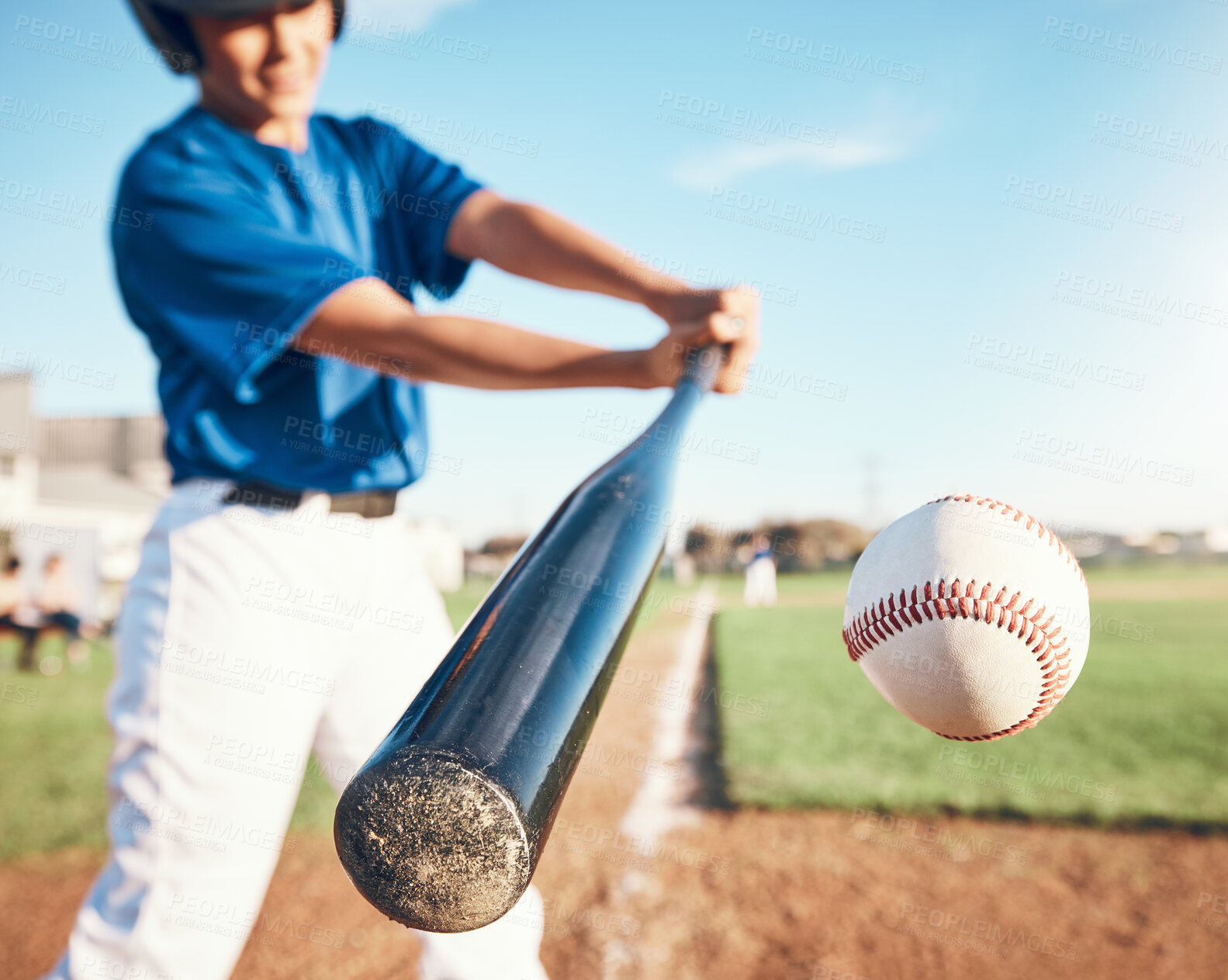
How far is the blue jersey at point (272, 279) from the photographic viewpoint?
132 cm

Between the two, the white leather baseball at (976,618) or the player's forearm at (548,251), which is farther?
the player's forearm at (548,251)

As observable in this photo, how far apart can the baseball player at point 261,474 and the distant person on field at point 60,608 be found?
10225mm

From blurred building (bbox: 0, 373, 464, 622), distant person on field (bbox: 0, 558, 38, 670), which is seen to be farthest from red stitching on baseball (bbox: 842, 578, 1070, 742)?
distant person on field (bbox: 0, 558, 38, 670)

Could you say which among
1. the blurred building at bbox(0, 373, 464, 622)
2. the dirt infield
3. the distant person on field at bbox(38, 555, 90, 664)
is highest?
the dirt infield

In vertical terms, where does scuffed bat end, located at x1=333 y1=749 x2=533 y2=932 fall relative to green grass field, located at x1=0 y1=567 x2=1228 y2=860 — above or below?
above

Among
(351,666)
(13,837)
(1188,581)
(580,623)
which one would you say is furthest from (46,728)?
(1188,581)

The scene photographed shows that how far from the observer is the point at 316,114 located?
1879 mm

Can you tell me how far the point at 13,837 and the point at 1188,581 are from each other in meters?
26.2

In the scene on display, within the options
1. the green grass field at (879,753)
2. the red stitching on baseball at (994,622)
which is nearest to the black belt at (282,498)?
the green grass field at (879,753)

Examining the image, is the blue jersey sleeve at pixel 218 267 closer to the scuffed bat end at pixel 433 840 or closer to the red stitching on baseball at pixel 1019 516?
the scuffed bat end at pixel 433 840

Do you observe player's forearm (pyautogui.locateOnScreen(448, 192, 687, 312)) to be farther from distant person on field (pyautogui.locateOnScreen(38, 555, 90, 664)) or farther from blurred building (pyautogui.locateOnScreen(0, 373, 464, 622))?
distant person on field (pyautogui.locateOnScreen(38, 555, 90, 664))

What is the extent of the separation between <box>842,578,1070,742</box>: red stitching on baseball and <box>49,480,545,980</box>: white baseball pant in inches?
33.1

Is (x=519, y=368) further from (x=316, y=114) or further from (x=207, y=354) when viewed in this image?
(x=316, y=114)

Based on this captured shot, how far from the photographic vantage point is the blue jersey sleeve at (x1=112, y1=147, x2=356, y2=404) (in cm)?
128
